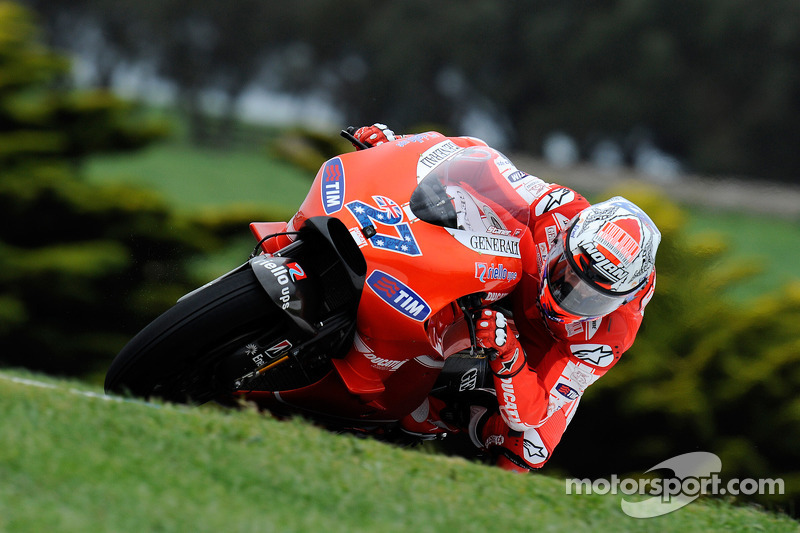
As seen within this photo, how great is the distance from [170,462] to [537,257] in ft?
6.98

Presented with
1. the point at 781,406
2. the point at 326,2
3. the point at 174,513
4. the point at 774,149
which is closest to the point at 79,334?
the point at 781,406

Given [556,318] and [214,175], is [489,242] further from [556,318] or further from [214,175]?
[214,175]

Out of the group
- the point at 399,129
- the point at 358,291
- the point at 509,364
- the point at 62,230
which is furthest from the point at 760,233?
the point at 358,291

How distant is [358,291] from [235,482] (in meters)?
1.06

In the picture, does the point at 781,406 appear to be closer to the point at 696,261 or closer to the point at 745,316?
the point at 745,316

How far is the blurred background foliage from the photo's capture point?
25.5 ft

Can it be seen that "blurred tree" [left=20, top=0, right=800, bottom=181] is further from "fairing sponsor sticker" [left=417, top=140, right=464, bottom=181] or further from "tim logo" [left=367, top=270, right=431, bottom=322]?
"tim logo" [left=367, top=270, right=431, bottom=322]

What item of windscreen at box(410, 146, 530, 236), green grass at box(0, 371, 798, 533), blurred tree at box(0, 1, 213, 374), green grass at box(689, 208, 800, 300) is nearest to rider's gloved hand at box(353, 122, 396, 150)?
windscreen at box(410, 146, 530, 236)

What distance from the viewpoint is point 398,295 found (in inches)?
168

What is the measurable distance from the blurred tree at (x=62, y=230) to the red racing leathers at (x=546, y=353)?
15.4ft

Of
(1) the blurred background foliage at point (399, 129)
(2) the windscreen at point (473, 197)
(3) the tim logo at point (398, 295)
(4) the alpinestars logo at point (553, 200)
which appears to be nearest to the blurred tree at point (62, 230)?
(1) the blurred background foliage at point (399, 129)

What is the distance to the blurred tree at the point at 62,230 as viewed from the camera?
30.0ft

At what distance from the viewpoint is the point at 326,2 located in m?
30.1

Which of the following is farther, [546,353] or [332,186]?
[546,353]
